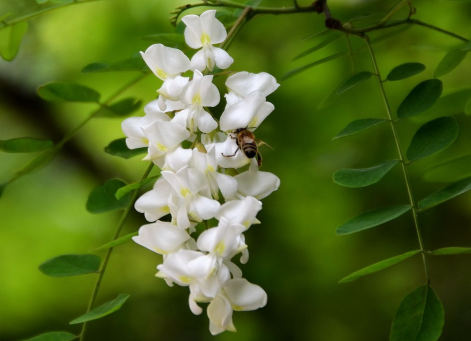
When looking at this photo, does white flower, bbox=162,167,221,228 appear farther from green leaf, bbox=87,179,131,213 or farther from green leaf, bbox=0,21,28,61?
green leaf, bbox=0,21,28,61

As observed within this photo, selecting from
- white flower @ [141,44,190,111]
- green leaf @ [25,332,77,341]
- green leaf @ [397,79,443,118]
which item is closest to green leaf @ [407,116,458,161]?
green leaf @ [397,79,443,118]

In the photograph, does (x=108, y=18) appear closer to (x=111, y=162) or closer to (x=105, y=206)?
(x=111, y=162)

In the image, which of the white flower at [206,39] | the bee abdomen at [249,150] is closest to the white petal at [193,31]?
the white flower at [206,39]

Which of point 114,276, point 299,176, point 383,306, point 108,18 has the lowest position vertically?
point 383,306

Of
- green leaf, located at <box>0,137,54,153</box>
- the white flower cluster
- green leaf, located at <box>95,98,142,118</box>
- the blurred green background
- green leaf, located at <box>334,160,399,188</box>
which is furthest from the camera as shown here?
the blurred green background

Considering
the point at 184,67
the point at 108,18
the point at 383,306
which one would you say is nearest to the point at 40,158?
the point at 184,67

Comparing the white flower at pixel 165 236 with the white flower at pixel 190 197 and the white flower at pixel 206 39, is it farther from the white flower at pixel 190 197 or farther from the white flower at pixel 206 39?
the white flower at pixel 206 39
